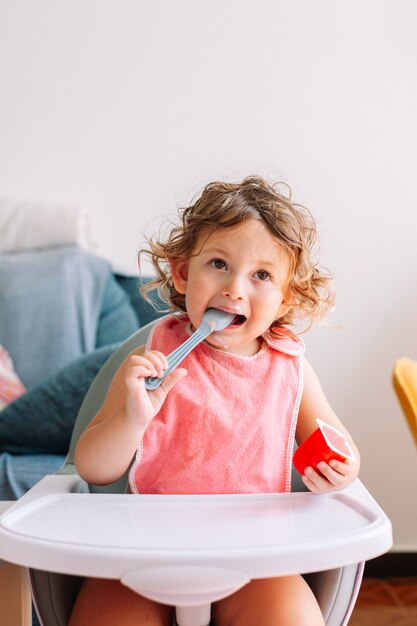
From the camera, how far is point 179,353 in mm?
1036

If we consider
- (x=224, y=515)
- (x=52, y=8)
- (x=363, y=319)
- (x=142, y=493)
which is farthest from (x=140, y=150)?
(x=224, y=515)

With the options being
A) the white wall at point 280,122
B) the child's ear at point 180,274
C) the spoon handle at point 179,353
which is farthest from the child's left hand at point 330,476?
the white wall at point 280,122

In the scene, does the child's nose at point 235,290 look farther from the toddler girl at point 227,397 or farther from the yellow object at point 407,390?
the yellow object at point 407,390

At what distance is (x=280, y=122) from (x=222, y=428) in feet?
4.35

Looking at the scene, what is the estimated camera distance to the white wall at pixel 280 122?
221cm

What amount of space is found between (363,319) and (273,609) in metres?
1.37

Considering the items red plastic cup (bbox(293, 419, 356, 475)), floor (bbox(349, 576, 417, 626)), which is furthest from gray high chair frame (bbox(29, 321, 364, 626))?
floor (bbox(349, 576, 417, 626))

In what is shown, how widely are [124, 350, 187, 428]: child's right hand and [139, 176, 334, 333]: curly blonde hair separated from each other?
221 mm

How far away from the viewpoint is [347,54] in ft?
7.25

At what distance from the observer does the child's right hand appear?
38.1 inches

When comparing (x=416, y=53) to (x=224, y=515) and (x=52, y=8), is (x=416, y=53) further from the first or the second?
(x=224, y=515)

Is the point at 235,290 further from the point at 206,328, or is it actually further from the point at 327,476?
the point at 327,476

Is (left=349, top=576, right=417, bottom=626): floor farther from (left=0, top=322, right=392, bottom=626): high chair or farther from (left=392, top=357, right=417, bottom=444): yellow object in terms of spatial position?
(left=392, top=357, right=417, bottom=444): yellow object

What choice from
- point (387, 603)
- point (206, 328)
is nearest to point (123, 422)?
point (206, 328)
